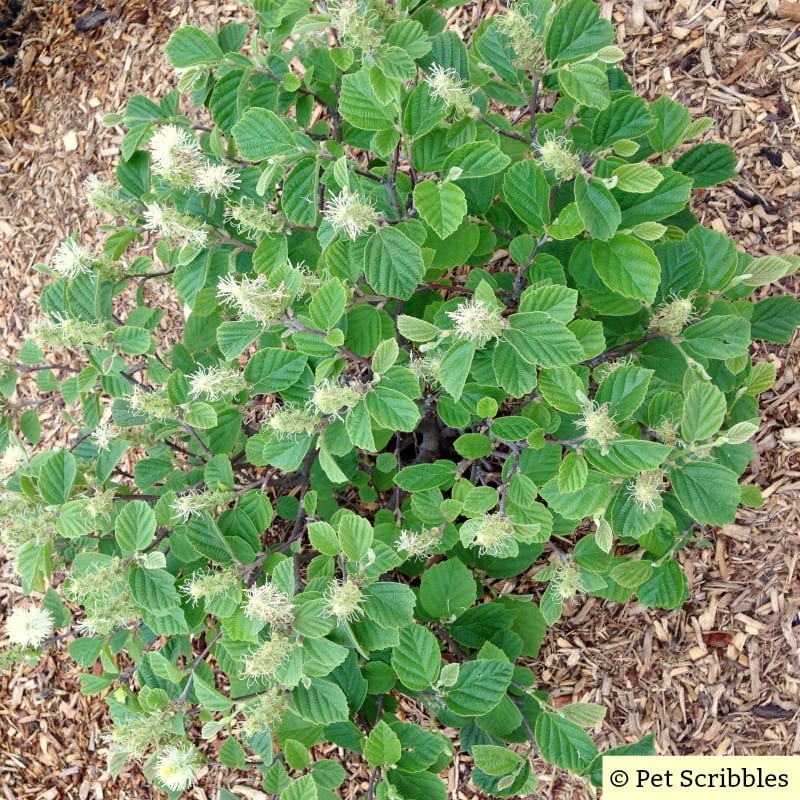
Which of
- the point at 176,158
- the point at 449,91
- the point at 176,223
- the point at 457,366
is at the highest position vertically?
the point at 449,91

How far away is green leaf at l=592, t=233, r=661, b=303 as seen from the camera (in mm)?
1236

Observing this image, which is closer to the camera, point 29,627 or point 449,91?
point 449,91

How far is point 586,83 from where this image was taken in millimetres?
1233

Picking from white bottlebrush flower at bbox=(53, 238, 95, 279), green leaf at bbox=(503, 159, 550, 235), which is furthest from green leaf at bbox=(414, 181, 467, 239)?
white bottlebrush flower at bbox=(53, 238, 95, 279)

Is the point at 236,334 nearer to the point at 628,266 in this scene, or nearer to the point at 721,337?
the point at 628,266

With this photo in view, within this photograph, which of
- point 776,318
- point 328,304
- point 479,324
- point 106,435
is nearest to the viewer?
point 479,324

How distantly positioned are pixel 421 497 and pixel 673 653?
34.1 inches

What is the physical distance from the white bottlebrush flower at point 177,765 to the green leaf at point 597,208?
3.77 ft

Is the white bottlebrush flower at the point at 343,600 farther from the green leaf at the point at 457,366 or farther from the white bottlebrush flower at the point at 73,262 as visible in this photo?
the white bottlebrush flower at the point at 73,262

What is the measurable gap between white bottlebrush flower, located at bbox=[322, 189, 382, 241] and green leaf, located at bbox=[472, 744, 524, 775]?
3.07 feet

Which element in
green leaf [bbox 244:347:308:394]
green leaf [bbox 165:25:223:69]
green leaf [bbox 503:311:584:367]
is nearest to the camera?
green leaf [bbox 503:311:584:367]

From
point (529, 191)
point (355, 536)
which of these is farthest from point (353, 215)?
point (355, 536)

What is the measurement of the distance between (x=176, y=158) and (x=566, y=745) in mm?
1259

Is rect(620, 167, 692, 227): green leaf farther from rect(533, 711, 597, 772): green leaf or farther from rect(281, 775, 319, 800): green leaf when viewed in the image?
rect(281, 775, 319, 800): green leaf
